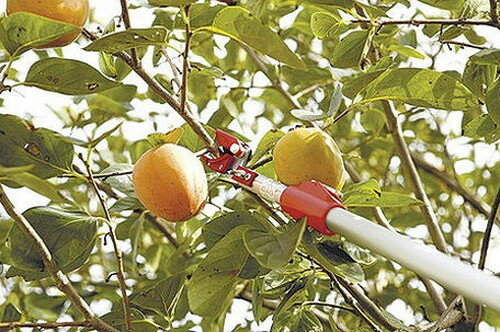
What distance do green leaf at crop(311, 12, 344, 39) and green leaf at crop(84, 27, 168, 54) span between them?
0.33 meters

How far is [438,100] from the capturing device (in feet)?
3.09

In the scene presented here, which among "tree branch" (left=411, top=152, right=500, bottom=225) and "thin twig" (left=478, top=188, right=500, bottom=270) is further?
"tree branch" (left=411, top=152, right=500, bottom=225)

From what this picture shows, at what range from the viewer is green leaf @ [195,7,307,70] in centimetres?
76

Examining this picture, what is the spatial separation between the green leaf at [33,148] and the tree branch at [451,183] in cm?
90

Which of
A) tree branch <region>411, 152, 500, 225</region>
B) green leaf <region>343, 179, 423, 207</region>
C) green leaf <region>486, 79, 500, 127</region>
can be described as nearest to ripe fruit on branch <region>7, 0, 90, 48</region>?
green leaf <region>343, 179, 423, 207</region>


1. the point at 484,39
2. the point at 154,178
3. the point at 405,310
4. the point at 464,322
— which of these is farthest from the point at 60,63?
the point at 405,310

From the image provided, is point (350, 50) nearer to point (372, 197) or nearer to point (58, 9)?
point (372, 197)

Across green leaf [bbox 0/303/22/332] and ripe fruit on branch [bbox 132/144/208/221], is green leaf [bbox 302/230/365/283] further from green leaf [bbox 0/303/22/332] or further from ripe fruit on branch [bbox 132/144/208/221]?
green leaf [bbox 0/303/22/332]

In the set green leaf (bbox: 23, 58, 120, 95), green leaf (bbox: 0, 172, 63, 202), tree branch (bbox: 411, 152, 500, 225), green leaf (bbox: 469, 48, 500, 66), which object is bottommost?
tree branch (bbox: 411, 152, 500, 225)

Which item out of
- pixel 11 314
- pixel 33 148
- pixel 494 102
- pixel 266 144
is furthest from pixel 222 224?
pixel 11 314

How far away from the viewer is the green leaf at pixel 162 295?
1.06m

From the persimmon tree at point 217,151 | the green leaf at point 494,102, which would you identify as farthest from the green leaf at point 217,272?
the green leaf at point 494,102

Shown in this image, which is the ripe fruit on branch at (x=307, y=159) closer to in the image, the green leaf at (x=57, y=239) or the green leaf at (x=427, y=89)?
the green leaf at (x=427, y=89)

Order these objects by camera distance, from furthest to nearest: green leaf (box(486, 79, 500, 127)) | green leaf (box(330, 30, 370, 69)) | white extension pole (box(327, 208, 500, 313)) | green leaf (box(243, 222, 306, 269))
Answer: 1. green leaf (box(330, 30, 370, 69))
2. green leaf (box(486, 79, 500, 127))
3. green leaf (box(243, 222, 306, 269))
4. white extension pole (box(327, 208, 500, 313))
